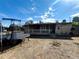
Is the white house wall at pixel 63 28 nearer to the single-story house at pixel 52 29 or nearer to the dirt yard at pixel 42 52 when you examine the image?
the single-story house at pixel 52 29

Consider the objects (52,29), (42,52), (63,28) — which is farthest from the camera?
(52,29)

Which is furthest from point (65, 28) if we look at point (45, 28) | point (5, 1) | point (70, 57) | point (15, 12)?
point (70, 57)

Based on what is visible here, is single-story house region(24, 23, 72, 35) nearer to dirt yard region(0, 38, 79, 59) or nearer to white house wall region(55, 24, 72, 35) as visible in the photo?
white house wall region(55, 24, 72, 35)

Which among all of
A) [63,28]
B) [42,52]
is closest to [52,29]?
[63,28]

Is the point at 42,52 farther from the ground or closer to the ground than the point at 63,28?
closer to the ground

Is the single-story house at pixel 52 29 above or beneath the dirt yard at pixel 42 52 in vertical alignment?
above

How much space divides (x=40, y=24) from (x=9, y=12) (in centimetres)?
693

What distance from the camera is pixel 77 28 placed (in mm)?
25953

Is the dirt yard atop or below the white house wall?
below

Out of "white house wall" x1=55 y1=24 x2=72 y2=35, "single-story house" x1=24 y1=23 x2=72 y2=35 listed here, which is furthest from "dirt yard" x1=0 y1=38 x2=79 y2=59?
"white house wall" x1=55 y1=24 x2=72 y2=35

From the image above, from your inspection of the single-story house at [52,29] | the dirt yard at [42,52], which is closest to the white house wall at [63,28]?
the single-story house at [52,29]

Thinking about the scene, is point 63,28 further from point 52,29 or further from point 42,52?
point 42,52

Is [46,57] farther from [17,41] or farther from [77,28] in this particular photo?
[77,28]

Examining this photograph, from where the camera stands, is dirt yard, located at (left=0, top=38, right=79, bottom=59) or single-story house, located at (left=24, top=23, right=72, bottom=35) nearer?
dirt yard, located at (left=0, top=38, right=79, bottom=59)
